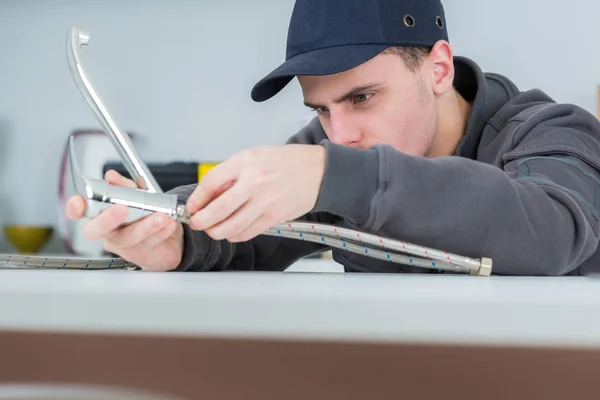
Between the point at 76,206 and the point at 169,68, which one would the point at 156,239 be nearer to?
the point at 76,206

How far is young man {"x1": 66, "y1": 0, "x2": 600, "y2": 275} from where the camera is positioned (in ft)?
1.88

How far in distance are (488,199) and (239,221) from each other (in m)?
0.23

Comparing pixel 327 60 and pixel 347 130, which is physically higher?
pixel 327 60

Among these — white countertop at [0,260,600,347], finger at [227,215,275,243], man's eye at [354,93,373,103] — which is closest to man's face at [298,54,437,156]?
man's eye at [354,93,373,103]

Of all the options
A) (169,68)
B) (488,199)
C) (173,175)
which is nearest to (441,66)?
(488,199)

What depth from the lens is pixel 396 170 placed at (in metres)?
0.61

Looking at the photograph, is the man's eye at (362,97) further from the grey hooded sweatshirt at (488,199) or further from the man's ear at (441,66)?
the grey hooded sweatshirt at (488,199)

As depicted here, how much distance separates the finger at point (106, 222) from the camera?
0.58m

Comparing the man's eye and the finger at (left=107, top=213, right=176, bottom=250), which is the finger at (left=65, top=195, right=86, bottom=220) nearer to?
the finger at (left=107, top=213, right=176, bottom=250)

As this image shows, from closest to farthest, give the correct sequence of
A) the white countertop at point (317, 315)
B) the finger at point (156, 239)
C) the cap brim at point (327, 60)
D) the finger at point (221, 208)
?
the white countertop at point (317, 315), the finger at point (221, 208), the finger at point (156, 239), the cap brim at point (327, 60)

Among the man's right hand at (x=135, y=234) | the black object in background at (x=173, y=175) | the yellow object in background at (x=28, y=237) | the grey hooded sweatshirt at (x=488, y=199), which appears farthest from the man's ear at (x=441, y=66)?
the yellow object in background at (x=28, y=237)

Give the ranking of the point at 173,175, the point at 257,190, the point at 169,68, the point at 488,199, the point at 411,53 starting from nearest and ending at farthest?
the point at 257,190 < the point at 488,199 < the point at 411,53 < the point at 173,175 < the point at 169,68

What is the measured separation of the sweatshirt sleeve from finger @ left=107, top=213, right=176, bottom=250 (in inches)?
5.3

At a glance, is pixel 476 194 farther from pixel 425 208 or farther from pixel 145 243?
pixel 145 243
